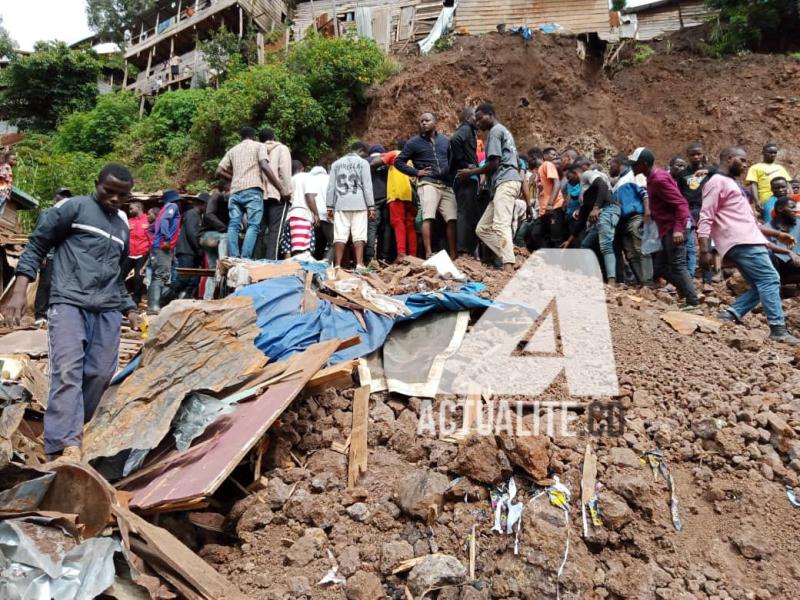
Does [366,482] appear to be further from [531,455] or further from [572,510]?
[572,510]

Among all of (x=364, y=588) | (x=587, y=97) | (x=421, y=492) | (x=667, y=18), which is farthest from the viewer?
(x=667, y=18)

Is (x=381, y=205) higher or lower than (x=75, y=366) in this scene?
higher

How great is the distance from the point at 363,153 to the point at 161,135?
51.1 ft

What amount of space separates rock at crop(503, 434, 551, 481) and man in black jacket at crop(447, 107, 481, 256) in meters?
3.79

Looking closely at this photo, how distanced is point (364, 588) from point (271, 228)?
463 centimetres

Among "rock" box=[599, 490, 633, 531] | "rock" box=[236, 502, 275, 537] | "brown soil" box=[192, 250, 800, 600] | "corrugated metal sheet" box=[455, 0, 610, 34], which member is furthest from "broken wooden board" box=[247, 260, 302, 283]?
"corrugated metal sheet" box=[455, 0, 610, 34]

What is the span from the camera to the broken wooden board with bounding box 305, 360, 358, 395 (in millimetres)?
3896

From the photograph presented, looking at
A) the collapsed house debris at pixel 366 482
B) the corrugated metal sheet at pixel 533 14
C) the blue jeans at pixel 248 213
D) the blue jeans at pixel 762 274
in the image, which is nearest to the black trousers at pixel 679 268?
the blue jeans at pixel 762 274

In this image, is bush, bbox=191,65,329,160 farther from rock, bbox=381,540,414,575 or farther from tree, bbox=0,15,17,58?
tree, bbox=0,15,17,58

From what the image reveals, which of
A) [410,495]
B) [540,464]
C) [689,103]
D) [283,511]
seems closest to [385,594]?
[410,495]

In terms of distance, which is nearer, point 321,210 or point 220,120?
point 321,210

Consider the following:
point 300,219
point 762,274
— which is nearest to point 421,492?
point 762,274

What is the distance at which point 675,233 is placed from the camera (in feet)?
18.1

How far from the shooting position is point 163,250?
728 cm
